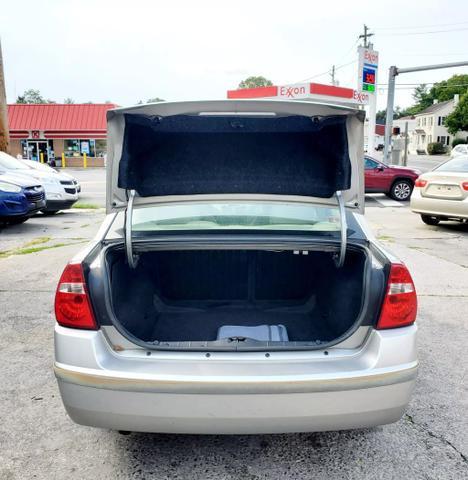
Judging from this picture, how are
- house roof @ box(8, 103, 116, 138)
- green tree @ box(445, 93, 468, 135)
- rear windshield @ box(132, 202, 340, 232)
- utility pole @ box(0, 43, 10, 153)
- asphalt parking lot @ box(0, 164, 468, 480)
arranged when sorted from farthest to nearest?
green tree @ box(445, 93, 468, 135) < house roof @ box(8, 103, 116, 138) < utility pole @ box(0, 43, 10, 153) < rear windshield @ box(132, 202, 340, 232) < asphalt parking lot @ box(0, 164, 468, 480)

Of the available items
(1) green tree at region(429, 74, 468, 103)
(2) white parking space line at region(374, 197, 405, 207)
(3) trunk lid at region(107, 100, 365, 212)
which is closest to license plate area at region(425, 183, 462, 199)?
(2) white parking space line at region(374, 197, 405, 207)

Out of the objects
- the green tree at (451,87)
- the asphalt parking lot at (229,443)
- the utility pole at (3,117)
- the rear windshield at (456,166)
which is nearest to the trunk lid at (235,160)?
the asphalt parking lot at (229,443)

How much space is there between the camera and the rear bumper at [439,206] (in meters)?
9.26

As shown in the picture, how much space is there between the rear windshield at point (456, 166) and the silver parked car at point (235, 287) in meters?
7.32

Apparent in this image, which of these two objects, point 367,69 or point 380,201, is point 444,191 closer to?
point 380,201

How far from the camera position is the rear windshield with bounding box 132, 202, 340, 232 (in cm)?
285

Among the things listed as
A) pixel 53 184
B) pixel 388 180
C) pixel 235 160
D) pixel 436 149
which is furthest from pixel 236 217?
pixel 436 149

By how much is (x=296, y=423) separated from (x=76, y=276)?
1245 mm

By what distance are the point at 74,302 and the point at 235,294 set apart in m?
1.58

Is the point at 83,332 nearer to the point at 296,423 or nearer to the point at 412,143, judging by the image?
the point at 296,423

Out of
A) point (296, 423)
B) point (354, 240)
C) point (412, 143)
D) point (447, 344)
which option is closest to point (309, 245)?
point (354, 240)

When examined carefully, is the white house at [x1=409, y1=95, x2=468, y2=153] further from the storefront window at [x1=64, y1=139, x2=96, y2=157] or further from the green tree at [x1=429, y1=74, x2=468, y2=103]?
the storefront window at [x1=64, y1=139, x2=96, y2=157]

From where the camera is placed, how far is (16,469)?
8.06ft

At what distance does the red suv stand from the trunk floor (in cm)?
1370
